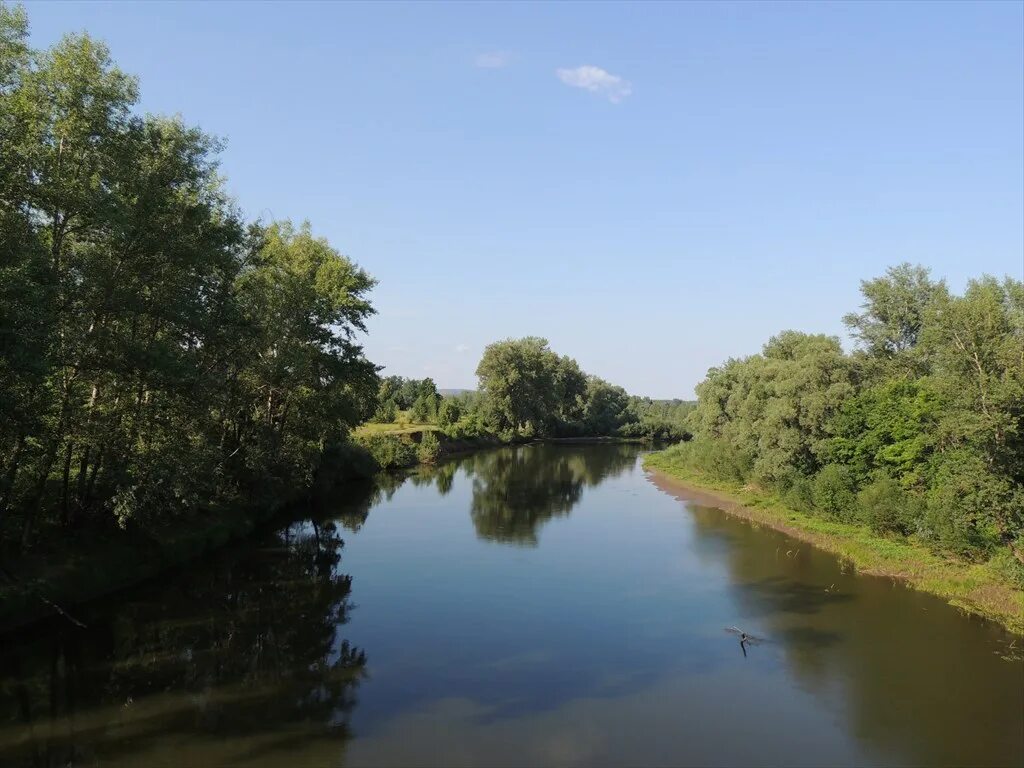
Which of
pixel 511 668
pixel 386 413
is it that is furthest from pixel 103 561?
pixel 386 413

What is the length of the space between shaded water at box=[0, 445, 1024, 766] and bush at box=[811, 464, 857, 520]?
147 inches

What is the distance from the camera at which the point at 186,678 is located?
16.6 metres

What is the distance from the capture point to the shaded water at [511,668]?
13875mm

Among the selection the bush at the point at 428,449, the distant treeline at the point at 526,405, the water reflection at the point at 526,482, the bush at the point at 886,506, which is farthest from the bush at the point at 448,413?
the bush at the point at 886,506

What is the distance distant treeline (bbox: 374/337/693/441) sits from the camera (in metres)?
99.7

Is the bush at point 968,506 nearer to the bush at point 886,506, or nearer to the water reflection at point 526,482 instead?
the bush at point 886,506

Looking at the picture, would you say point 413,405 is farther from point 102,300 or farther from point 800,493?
point 102,300

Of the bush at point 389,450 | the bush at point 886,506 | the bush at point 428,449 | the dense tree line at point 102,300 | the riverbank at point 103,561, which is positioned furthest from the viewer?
the bush at point 428,449

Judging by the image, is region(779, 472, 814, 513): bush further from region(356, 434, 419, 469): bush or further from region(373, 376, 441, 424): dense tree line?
region(373, 376, 441, 424): dense tree line

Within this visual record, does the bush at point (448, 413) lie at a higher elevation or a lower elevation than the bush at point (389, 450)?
higher

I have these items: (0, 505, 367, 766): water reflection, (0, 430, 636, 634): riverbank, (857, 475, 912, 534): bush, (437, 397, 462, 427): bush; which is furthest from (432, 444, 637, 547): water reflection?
(857, 475, 912, 534): bush

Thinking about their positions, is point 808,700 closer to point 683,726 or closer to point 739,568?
point 683,726

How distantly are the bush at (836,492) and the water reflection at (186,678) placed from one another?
23968mm

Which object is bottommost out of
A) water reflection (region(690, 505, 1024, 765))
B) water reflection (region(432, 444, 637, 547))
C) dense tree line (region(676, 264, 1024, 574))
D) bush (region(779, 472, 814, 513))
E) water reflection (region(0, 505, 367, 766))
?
water reflection (region(690, 505, 1024, 765))
